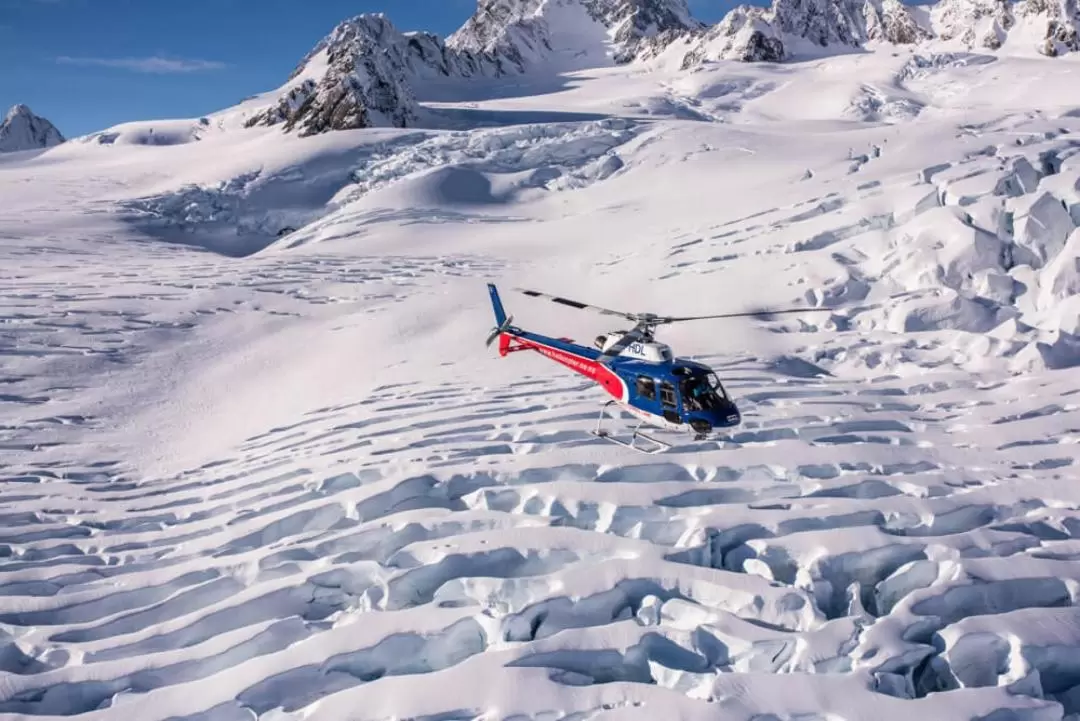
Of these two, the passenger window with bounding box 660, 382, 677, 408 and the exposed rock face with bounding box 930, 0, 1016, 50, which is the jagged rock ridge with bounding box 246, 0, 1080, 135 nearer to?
the exposed rock face with bounding box 930, 0, 1016, 50

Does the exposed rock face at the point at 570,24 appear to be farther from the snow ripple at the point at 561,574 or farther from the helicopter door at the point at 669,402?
the snow ripple at the point at 561,574

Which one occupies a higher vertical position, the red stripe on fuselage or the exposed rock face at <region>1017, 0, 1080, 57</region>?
the exposed rock face at <region>1017, 0, 1080, 57</region>

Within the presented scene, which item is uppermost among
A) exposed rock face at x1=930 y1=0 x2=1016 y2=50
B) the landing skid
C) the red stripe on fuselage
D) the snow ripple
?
exposed rock face at x1=930 y1=0 x2=1016 y2=50

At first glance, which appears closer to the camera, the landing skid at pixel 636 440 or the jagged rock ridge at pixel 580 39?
the landing skid at pixel 636 440

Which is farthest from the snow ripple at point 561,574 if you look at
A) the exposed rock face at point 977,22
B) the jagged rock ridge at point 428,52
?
the exposed rock face at point 977,22

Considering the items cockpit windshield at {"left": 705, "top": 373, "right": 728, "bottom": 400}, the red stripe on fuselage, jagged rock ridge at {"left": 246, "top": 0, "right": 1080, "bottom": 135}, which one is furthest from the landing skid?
jagged rock ridge at {"left": 246, "top": 0, "right": 1080, "bottom": 135}

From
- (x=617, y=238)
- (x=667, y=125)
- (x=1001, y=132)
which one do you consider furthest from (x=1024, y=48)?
(x=617, y=238)
